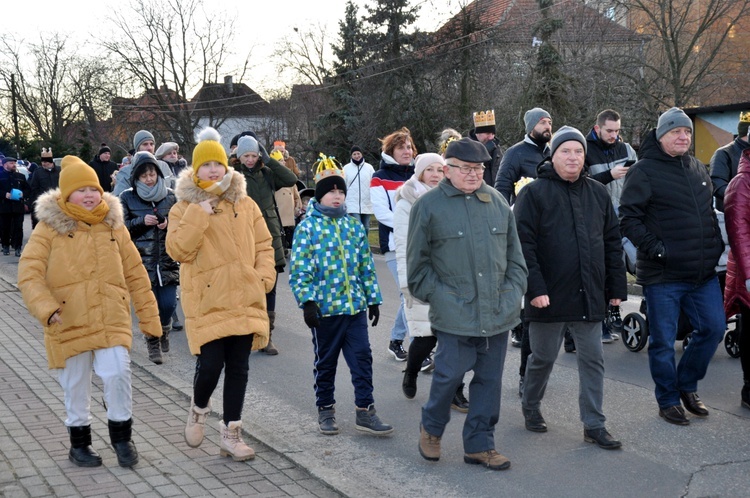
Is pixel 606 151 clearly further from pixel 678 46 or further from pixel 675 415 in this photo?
pixel 678 46

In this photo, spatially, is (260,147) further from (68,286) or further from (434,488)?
(434,488)

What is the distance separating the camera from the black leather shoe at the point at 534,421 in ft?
19.5

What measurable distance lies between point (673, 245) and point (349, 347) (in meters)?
2.27

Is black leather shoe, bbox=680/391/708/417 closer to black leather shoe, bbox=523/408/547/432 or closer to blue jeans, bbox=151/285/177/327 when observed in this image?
black leather shoe, bbox=523/408/547/432

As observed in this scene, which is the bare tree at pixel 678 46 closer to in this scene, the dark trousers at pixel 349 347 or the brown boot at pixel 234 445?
the dark trousers at pixel 349 347

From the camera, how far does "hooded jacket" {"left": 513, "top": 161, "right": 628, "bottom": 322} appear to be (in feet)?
18.3

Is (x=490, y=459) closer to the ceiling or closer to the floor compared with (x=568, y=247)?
closer to the floor

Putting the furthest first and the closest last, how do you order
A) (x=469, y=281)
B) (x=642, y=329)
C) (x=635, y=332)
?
(x=635, y=332) → (x=642, y=329) → (x=469, y=281)

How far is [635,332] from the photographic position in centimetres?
830

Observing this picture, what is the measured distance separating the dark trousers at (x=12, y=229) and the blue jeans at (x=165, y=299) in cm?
1071

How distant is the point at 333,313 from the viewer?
19.2 feet

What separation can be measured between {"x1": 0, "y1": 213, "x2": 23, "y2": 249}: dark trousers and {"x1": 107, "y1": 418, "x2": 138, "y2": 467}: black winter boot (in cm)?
1428

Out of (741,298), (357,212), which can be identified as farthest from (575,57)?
(741,298)

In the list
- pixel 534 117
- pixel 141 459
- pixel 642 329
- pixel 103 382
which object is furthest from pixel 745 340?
pixel 103 382
